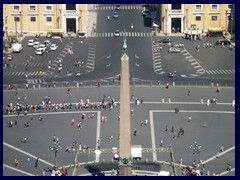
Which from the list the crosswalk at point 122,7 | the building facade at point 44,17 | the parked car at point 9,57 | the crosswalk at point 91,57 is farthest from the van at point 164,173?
Answer: the crosswalk at point 122,7

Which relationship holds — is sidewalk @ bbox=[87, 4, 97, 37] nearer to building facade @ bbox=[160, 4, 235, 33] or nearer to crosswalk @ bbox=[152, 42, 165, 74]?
building facade @ bbox=[160, 4, 235, 33]

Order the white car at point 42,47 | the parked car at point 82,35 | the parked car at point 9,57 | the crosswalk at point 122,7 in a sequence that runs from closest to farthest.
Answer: the parked car at point 9,57, the white car at point 42,47, the parked car at point 82,35, the crosswalk at point 122,7

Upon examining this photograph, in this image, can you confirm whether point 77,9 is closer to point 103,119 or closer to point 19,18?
point 19,18

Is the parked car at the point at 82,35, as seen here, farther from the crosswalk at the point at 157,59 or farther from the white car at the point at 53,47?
the crosswalk at the point at 157,59

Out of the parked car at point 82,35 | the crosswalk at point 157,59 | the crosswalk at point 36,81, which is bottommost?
the crosswalk at point 36,81

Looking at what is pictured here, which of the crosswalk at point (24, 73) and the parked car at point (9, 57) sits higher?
the parked car at point (9, 57)

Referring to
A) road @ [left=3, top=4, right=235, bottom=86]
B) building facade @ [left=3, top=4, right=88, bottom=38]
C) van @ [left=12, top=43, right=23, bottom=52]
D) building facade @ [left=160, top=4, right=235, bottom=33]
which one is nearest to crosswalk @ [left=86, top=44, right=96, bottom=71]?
road @ [left=3, top=4, right=235, bottom=86]

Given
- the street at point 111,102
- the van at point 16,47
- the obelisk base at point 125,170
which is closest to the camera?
the obelisk base at point 125,170
